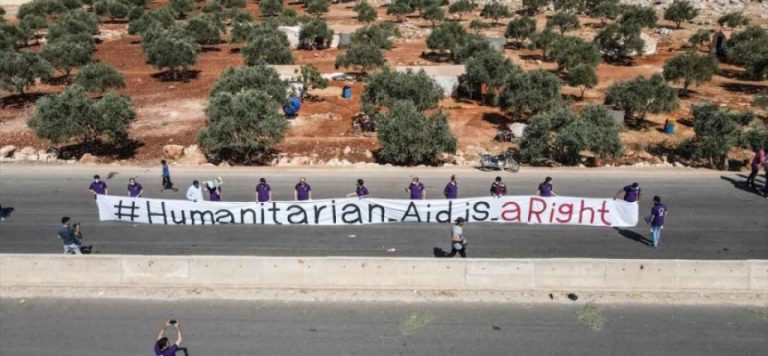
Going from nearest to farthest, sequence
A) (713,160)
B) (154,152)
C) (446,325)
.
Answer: (446,325) < (713,160) < (154,152)

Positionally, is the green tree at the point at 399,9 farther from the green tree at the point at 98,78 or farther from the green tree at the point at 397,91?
the green tree at the point at 397,91

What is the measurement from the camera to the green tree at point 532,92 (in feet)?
112

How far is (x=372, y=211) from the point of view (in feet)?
59.6

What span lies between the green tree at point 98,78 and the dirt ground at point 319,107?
191 centimetres

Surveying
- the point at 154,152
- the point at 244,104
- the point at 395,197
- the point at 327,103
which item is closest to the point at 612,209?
the point at 395,197

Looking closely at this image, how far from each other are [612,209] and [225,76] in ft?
81.2

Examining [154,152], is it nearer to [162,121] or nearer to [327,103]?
[162,121]

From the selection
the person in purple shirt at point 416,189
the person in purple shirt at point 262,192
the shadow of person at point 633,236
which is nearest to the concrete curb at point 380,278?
the shadow of person at point 633,236

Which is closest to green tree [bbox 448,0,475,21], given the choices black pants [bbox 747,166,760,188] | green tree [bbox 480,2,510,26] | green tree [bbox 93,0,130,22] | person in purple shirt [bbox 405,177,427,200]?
green tree [bbox 480,2,510,26]

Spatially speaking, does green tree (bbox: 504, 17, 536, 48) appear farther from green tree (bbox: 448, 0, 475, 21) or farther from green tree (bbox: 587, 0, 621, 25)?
green tree (bbox: 448, 0, 475, 21)

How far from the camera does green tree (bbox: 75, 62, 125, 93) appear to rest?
36.8m

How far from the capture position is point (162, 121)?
112 feet

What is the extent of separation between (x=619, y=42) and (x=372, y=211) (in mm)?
46732

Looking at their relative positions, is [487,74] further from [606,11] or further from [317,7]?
[317,7]
